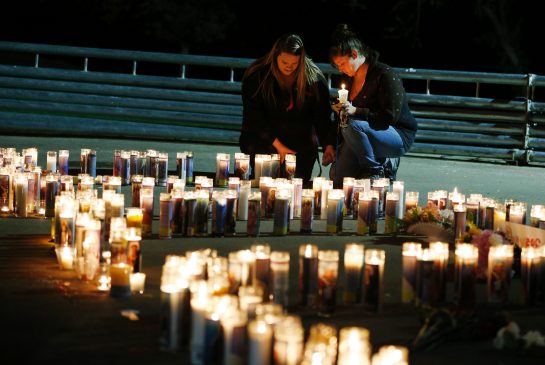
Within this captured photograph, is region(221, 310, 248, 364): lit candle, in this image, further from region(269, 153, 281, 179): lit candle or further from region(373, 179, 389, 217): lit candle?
region(269, 153, 281, 179): lit candle

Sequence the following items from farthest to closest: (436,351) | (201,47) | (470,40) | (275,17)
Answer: (201,47), (275,17), (470,40), (436,351)

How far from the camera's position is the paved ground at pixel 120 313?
5.10m

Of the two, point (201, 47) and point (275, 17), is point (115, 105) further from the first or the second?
point (201, 47)

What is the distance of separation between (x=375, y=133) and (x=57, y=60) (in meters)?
21.7

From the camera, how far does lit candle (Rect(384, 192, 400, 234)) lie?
317 inches

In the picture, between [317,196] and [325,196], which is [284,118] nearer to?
[317,196]

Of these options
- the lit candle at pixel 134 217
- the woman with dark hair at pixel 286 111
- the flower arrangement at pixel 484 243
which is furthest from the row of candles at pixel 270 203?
the woman with dark hair at pixel 286 111

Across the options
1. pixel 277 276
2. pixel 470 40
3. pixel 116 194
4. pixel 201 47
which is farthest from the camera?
pixel 201 47

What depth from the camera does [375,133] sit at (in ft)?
30.9

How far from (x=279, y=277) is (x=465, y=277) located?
1.05 m

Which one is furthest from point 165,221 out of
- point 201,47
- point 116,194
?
point 201,47

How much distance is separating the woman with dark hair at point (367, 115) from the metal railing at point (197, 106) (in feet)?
10.4

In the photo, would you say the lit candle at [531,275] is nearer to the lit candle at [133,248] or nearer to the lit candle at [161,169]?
the lit candle at [133,248]

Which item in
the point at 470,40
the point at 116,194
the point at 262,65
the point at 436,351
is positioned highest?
the point at 470,40
